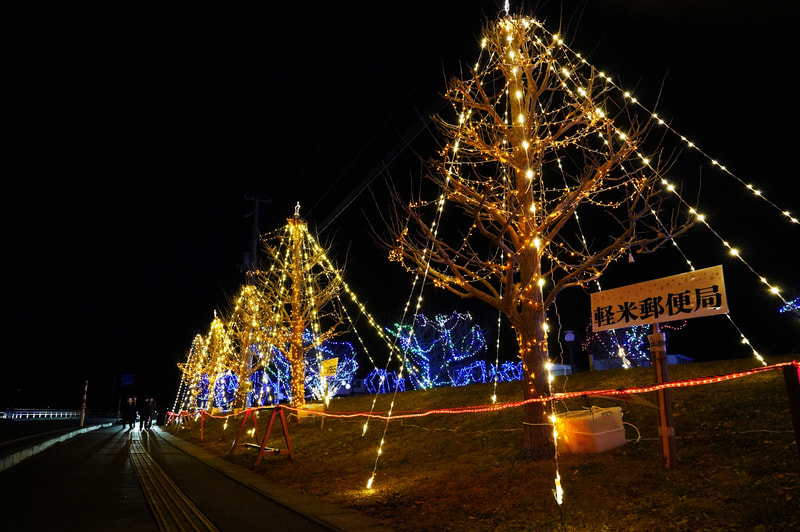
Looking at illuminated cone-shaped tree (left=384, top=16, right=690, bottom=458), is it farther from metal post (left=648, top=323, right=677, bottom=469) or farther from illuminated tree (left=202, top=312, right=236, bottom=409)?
illuminated tree (left=202, top=312, right=236, bottom=409)

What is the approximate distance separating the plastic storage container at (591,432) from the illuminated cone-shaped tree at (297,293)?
40.7 ft

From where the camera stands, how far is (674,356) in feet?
105

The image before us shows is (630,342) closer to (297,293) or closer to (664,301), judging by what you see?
(297,293)

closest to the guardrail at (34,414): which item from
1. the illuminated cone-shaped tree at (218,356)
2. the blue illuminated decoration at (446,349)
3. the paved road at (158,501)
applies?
the illuminated cone-shaped tree at (218,356)

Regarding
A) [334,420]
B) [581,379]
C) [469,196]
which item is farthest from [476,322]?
[469,196]

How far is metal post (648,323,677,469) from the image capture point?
5973 mm

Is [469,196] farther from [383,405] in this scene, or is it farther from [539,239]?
[383,405]

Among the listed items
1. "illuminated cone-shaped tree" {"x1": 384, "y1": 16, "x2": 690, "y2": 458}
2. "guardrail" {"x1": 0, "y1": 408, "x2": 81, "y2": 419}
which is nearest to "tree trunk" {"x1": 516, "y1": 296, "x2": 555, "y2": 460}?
"illuminated cone-shaped tree" {"x1": 384, "y1": 16, "x2": 690, "y2": 458}

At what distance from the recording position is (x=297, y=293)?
64.2ft

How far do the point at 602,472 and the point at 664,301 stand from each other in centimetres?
222

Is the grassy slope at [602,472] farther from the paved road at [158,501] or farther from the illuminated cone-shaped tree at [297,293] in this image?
the illuminated cone-shaped tree at [297,293]

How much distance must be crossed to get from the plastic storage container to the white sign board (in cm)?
122

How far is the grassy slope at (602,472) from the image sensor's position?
4883 mm

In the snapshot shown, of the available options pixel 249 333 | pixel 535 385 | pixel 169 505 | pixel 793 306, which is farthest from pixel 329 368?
pixel 793 306
